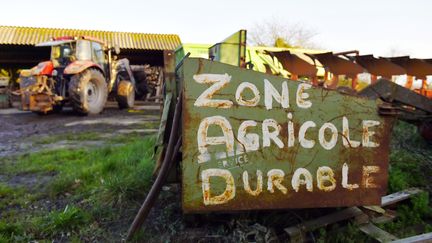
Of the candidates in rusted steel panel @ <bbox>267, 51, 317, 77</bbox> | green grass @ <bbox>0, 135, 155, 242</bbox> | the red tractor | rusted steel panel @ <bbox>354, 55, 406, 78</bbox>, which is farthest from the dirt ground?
rusted steel panel @ <bbox>354, 55, 406, 78</bbox>

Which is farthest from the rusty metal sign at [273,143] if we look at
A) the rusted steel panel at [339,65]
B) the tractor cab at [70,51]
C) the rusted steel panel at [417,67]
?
the tractor cab at [70,51]

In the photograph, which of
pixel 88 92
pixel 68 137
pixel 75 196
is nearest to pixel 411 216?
pixel 75 196

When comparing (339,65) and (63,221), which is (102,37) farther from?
(63,221)

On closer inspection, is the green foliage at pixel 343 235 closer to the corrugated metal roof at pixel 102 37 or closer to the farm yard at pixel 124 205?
the farm yard at pixel 124 205

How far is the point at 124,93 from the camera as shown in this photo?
445 inches

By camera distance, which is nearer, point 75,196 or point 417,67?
point 75,196

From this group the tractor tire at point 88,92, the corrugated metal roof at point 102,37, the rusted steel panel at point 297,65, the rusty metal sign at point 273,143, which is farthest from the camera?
the corrugated metal roof at point 102,37

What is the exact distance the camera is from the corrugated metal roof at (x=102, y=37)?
52.1ft

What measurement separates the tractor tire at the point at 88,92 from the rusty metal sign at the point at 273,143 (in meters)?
7.49

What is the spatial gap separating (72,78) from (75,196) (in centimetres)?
635

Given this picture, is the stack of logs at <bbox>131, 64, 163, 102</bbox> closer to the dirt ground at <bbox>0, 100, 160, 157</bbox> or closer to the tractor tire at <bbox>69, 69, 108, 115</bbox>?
the tractor tire at <bbox>69, 69, 108, 115</bbox>

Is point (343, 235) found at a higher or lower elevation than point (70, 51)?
lower

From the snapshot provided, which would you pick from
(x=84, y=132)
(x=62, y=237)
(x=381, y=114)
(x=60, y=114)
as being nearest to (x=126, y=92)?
(x=60, y=114)

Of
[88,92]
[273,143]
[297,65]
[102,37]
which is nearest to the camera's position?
[273,143]
